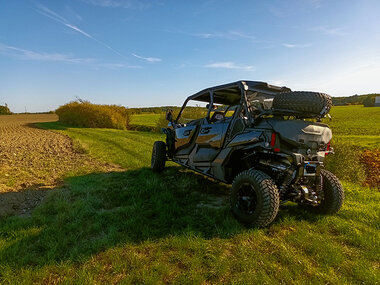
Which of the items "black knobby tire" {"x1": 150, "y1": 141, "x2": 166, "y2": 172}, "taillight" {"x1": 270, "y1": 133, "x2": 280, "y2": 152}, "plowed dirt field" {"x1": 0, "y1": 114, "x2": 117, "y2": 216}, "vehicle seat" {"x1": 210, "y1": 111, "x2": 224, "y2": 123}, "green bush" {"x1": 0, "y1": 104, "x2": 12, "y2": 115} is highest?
"green bush" {"x1": 0, "y1": 104, "x2": 12, "y2": 115}

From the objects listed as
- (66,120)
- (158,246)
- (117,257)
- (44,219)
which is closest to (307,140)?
(158,246)

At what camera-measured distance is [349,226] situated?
10.2 feet

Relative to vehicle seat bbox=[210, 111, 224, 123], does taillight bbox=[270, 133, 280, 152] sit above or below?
below

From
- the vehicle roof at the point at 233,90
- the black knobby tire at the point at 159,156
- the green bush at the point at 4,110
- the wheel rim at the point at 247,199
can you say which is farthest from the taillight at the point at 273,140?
the green bush at the point at 4,110

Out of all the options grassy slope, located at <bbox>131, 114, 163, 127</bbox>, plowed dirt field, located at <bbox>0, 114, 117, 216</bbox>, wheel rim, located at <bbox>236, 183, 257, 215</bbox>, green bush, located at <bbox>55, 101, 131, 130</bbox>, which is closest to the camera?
wheel rim, located at <bbox>236, 183, 257, 215</bbox>

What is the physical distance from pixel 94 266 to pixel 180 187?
266 cm

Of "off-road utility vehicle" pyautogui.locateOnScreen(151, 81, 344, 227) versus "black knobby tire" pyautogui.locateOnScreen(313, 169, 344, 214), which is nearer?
"off-road utility vehicle" pyautogui.locateOnScreen(151, 81, 344, 227)

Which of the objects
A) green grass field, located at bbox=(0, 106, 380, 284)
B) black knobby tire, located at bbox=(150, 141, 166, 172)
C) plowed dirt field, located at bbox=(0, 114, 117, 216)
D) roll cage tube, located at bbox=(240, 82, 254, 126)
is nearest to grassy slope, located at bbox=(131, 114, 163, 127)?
plowed dirt field, located at bbox=(0, 114, 117, 216)

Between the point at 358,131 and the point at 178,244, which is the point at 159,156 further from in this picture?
the point at 358,131

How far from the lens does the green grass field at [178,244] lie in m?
2.15

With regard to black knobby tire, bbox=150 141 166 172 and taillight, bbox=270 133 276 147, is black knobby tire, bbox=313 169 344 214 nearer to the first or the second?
taillight, bbox=270 133 276 147

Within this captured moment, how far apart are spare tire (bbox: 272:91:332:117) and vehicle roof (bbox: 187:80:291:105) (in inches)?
31.9

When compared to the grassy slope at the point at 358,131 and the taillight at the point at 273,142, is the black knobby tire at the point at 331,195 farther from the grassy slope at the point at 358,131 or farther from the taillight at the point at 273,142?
the grassy slope at the point at 358,131

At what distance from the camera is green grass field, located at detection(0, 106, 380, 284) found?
2.15 metres
